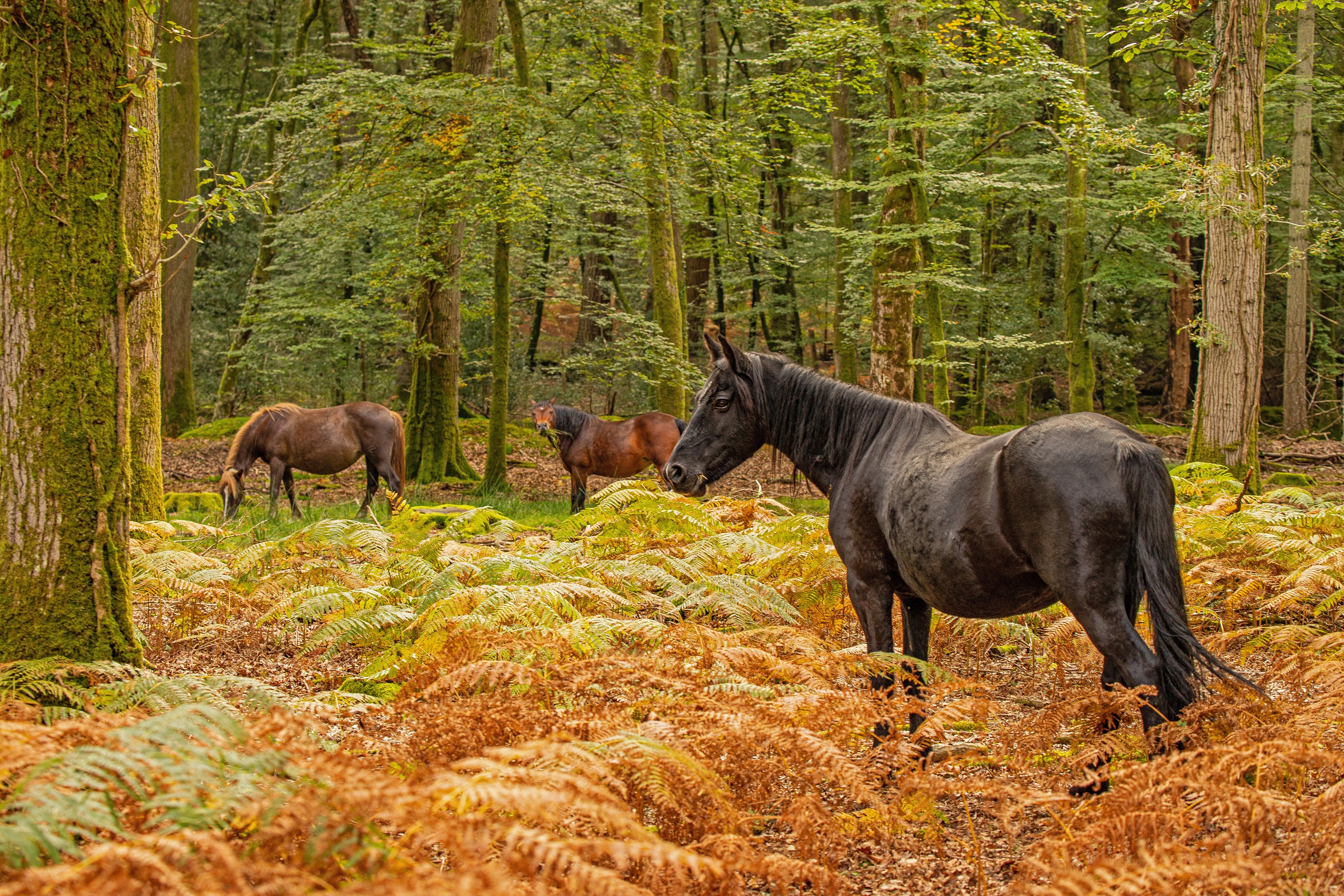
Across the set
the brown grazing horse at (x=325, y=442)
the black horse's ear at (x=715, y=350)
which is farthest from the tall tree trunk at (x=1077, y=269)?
the black horse's ear at (x=715, y=350)

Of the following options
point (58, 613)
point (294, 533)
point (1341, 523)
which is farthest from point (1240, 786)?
point (294, 533)

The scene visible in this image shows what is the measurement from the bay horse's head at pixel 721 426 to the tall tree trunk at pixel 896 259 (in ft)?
25.9

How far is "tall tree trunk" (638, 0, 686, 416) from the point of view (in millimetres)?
13188

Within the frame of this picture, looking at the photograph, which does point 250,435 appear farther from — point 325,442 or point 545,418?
point 545,418

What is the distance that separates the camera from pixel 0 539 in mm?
3275

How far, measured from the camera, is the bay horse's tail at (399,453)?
12.8 meters

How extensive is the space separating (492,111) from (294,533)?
7635 millimetres

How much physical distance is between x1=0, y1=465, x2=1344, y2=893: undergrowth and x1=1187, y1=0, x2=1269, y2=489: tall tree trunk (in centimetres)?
381

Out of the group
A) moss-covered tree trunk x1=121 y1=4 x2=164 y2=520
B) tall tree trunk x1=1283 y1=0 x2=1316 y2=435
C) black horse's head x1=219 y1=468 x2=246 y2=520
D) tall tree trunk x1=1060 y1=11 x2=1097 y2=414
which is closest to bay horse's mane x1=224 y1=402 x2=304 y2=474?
black horse's head x1=219 y1=468 x2=246 y2=520

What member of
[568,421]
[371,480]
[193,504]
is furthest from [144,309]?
[568,421]

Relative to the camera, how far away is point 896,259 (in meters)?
12.4

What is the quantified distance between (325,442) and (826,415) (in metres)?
10.0

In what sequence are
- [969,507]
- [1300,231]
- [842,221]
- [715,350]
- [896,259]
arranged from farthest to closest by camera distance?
[842,221] < [1300,231] < [896,259] < [715,350] < [969,507]

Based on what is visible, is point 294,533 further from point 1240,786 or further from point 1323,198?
point 1323,198
